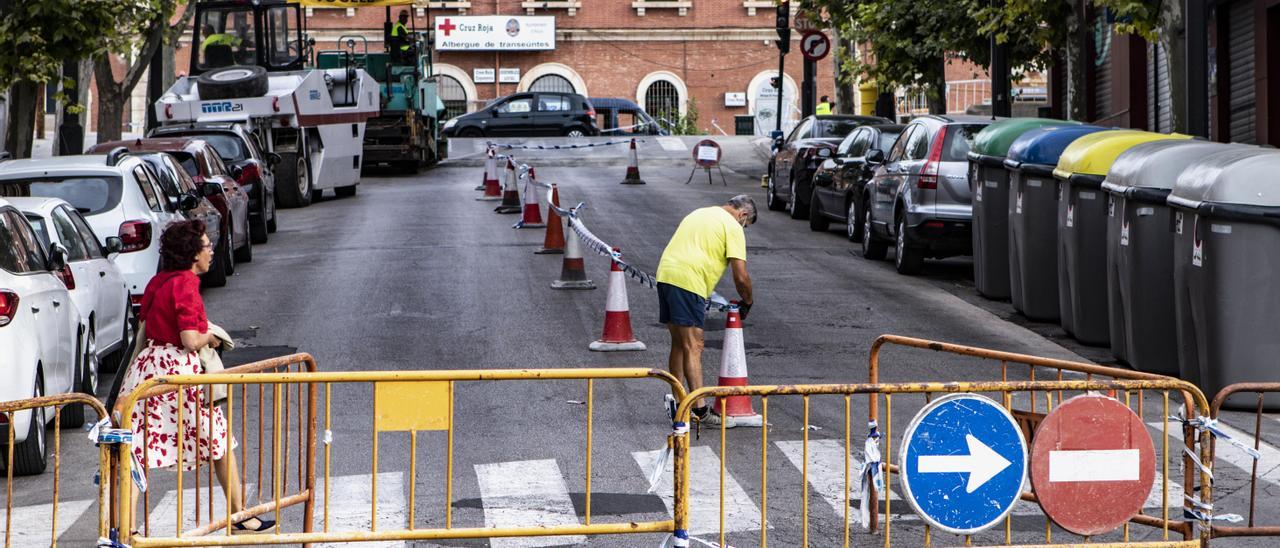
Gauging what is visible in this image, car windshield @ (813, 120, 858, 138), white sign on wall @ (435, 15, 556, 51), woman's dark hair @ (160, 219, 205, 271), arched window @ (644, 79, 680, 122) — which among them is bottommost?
woman's dark hair @ (160, 219, 205, 271)

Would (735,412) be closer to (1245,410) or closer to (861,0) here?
(1245,410)

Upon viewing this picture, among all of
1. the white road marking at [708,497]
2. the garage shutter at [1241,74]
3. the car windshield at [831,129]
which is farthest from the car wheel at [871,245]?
the white road marking at [708,497]

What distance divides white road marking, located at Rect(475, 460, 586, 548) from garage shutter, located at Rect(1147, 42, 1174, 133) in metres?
19.2

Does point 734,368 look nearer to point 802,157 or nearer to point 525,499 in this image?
point 525,499

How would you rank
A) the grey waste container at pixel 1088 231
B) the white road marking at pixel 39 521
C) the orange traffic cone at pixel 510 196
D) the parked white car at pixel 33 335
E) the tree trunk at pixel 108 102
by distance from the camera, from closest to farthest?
the white road marking at pixel 39 521, the parked white car at pixel 33 335, the grey waste container at pixel 1088 231, the orange traffic cone at pixel 510 196, the tree trunk at pixel 108 102

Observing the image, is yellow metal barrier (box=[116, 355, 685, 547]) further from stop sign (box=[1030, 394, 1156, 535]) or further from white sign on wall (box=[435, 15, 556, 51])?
white sign on wall (box=[435, 15, 556, 51])

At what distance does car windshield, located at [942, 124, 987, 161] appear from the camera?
17.2m

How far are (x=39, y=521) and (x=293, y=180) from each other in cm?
1913

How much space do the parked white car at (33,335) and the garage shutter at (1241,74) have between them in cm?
1651

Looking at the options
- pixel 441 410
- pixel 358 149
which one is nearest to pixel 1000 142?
pixel 441 410

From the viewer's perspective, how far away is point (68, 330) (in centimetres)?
980

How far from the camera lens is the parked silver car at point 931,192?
671 inches

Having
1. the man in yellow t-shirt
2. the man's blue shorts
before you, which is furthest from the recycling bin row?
the man's blue shorts

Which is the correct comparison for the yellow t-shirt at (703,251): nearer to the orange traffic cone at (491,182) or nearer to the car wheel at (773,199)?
the car wheel at (773,199)
